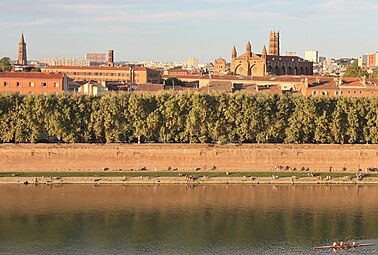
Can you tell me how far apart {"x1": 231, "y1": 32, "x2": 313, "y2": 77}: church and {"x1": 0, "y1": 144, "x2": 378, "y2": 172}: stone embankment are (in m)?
70.4

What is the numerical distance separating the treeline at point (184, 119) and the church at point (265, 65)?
6844cm

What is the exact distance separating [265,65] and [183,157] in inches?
2930

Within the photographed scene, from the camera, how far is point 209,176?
46.7 m

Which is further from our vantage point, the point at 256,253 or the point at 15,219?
the point at 15,219

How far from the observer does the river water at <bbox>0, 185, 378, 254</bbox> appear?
32.3 metres

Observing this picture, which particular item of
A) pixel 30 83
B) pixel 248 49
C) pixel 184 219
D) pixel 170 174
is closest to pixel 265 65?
pixel 248 49

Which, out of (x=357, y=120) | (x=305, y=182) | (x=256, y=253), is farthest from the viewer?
(x=357, y=120)

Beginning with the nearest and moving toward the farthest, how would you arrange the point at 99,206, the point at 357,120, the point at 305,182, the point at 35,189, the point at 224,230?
the point at 224,230 → the point at 99,206 → the point at 35,189 → the point at 305,182 → the point at 357,120

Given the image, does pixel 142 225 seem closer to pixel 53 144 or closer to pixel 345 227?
pixel 345 227

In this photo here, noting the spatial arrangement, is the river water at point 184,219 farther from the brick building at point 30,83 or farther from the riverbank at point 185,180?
the brick building at point 30,83

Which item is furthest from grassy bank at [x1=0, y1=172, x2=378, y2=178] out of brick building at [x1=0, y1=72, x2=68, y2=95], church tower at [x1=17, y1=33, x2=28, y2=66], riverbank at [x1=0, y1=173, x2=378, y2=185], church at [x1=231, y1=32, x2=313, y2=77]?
church tower at [x1=17, y1=33, x2=28, y2=66]

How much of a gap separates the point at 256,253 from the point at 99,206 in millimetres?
11517

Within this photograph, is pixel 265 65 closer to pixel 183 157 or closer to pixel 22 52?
pixel 22 52

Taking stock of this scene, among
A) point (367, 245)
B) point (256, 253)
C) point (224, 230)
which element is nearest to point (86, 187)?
point (224, 230)
